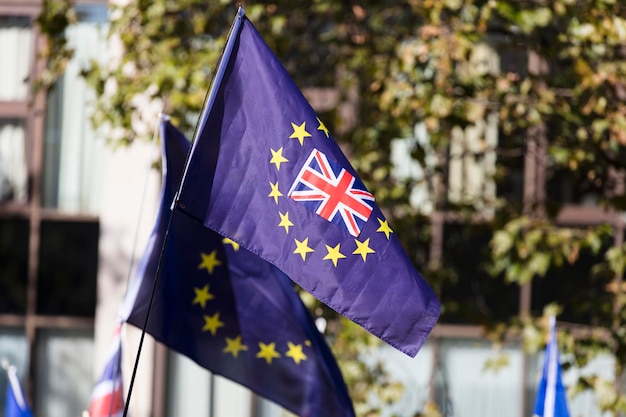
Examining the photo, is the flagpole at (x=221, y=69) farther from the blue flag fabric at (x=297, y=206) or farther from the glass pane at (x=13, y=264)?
the glass pane at (x=13, y=264)

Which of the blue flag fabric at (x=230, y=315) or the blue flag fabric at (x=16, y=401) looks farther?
the blue flag fabric at (x=16, y=401)

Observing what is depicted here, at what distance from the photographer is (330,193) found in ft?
17.1

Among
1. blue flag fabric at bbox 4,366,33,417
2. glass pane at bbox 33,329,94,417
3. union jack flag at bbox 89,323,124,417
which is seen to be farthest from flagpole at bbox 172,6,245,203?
glass pane at bbox 33,329,94,417

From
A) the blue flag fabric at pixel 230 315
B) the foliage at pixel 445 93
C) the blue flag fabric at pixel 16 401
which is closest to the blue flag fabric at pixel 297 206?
the blue flag fabric at pixel 230 315

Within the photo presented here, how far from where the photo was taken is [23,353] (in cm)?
1067

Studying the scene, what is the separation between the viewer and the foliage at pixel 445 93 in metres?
7.91

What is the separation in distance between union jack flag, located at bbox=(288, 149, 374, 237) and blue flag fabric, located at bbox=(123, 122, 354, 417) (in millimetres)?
1165

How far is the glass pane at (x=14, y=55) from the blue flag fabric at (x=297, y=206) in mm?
5813

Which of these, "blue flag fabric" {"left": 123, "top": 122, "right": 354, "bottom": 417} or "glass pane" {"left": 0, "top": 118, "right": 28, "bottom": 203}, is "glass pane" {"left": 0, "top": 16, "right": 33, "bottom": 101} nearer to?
"glass pane" {"left": 0, "top": 118, "right": 28, "bottom": 203}

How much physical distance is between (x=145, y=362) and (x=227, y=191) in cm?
539

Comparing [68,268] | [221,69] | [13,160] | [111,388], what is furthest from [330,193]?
[13,160]

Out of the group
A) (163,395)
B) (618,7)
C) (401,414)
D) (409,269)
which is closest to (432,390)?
(401,414)

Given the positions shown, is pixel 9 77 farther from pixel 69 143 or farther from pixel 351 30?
pixel 351 30

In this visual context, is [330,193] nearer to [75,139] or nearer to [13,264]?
[75,139]
